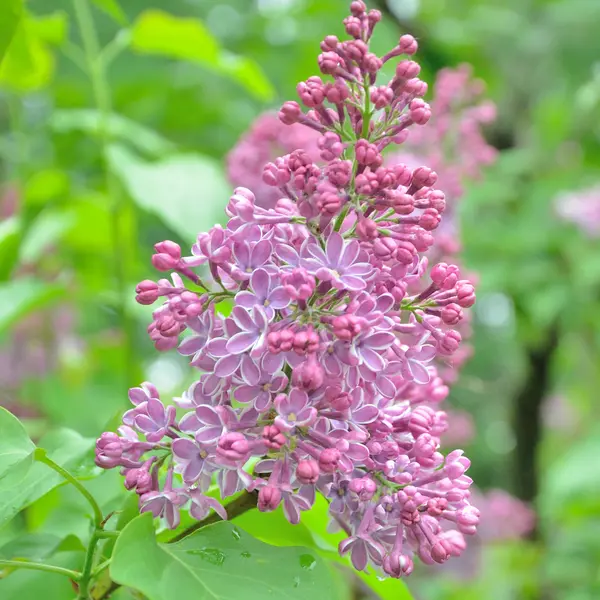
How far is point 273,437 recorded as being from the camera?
693 millimetres

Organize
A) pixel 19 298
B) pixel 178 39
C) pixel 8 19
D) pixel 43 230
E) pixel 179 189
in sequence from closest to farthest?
pixel 8 19 → pixel 19 298 → pixel 179 189 → pixel 178 39 → pixel 43 230

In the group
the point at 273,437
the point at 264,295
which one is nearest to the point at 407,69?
the point at 264,295

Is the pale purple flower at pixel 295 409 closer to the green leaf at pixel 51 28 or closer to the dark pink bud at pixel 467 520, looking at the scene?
the dark pink bud at pixel 467 520

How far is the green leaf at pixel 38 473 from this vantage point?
74 cm

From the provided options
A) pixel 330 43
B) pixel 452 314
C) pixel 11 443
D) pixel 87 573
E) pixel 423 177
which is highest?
pixel 330 43

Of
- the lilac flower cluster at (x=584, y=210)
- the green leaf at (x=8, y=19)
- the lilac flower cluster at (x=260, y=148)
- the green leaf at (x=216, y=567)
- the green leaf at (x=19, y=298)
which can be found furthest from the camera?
the lilac flower cluster at (x=584, y=210)

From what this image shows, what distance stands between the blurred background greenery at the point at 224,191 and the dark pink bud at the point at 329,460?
86 centimetres

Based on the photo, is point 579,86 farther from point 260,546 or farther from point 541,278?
point 260,546

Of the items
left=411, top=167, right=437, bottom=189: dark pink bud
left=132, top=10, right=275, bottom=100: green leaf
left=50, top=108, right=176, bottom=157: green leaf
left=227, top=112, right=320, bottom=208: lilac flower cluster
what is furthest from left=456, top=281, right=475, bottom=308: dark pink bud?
left=50, top=108, right=176, bottom=157: green leaf

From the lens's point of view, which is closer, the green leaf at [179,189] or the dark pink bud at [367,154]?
the dark pink bud at [367,154]

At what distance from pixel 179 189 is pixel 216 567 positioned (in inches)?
39.5

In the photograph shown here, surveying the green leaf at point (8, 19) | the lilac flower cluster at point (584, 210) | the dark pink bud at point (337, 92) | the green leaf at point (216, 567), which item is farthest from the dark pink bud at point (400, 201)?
the lilac flower cluster at point (584, 210)

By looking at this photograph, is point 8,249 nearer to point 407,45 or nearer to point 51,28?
point 51,28

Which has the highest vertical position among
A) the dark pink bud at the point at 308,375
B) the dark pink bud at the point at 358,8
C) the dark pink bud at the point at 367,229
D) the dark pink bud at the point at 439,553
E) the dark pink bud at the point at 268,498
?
the dark pink bud at the point at 358,8
